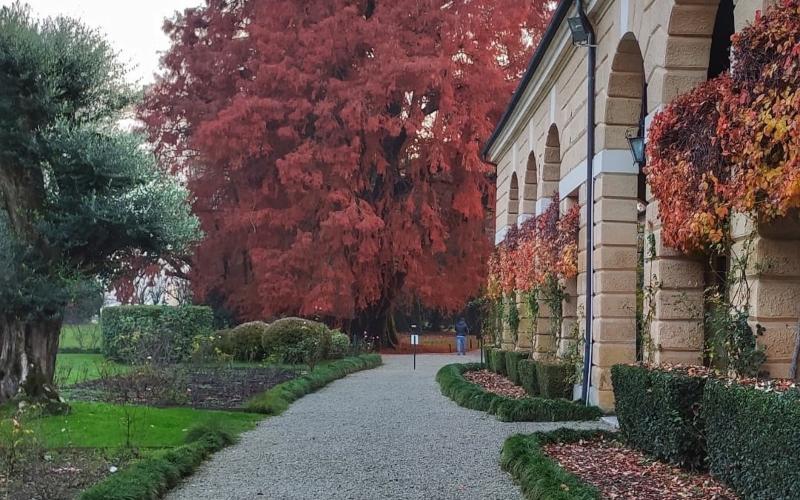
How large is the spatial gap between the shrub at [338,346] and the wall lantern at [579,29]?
12.7 m

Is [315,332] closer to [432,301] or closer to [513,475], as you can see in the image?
[432,301]

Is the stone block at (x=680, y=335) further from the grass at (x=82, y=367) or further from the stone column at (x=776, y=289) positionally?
the grass at (x=82, y=367)

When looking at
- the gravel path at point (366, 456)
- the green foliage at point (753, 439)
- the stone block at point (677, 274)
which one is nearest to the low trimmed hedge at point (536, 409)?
the gravel path at point (366, 456)

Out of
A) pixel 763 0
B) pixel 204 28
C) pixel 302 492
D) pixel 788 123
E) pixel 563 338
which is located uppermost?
pixel 204 28

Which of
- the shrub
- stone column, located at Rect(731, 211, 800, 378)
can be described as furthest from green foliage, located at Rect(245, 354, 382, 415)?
stone column, located at Rect(731, 211, 800, 378)

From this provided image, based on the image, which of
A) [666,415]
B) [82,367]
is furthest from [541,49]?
[82,367]

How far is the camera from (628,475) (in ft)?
21.8

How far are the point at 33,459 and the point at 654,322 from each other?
5.66 m

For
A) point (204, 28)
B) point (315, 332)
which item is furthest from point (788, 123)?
point (204, 28)

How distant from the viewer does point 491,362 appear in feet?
61.0

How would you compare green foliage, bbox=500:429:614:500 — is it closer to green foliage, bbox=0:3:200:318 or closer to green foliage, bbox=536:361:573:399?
green foliage, bbox=536:361:573:399

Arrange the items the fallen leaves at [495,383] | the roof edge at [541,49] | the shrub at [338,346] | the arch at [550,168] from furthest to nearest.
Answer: the shrub at [338,346], the arch at [550,168], the fallen leaves at [495,383], the roof edge at [541,49]

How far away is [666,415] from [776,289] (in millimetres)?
1334

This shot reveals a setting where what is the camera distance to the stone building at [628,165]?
5984mm
